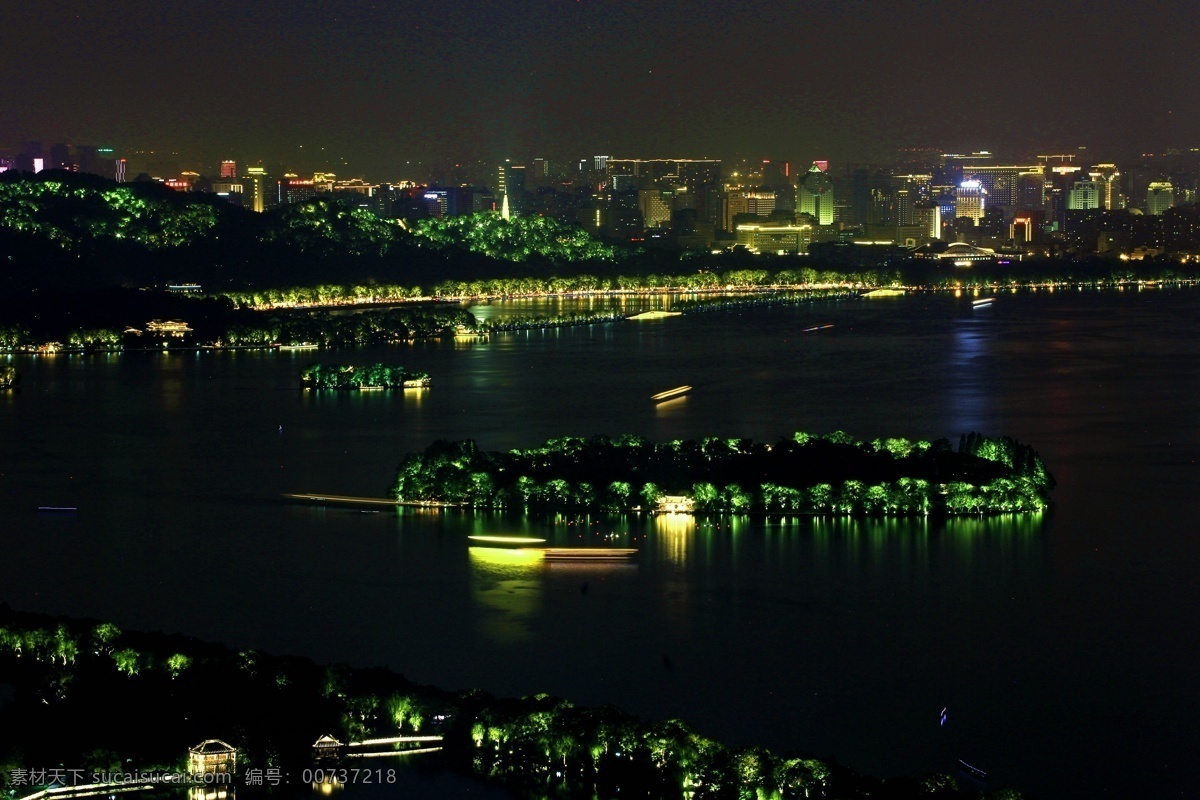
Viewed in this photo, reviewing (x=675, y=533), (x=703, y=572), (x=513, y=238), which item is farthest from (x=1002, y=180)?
(x=703, y=572)

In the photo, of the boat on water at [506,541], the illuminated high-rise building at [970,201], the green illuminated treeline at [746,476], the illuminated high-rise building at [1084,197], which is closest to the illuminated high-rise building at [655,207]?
the illuminated high-rise building at [970,201]

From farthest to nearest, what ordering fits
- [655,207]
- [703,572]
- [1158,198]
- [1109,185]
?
1. [1109,185]
2. [1158,198]
3. [655,207]
4. [703,572]

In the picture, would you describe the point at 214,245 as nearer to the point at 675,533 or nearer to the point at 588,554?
the point at 675,533

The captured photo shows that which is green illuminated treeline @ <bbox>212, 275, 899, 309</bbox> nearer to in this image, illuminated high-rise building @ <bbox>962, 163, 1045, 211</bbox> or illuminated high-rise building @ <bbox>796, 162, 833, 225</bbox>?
illuminated high-rise building @ <bbox>796, 162, 833, 225</bbox>

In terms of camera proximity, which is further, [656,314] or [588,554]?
[656,314]

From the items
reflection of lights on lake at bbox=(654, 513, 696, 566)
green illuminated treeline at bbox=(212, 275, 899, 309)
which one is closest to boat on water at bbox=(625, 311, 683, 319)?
green illuminated treeline at bbox=(212, 275, 899, 309)

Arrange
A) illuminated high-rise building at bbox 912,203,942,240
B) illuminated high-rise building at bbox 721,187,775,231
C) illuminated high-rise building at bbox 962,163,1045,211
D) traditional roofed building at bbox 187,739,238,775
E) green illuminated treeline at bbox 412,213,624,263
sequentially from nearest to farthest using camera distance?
traditional roofed building at bbox 187,739,238,775, green illuminated treeline at bbox 412,213,624,263, illuminated high-rise building at bbox 912,203,942,240, illuminated high-rise building at bbox 721,187,775,231, illuminated high-rise building at bbox 962,163,1045,211
